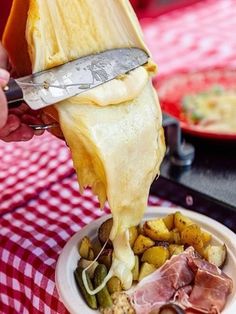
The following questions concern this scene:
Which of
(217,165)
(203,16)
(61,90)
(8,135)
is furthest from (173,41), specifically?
(61,90)

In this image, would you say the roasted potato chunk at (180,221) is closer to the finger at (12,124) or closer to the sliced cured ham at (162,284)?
the sliced cured ham at (162,284)

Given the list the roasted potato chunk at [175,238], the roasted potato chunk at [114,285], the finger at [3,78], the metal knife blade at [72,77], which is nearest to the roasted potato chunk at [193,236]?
the roasted potato chunk at [175,238]

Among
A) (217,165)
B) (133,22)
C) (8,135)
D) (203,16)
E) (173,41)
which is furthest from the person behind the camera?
(203,16)

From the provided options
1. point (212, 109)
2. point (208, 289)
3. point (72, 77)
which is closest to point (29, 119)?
point (72, 77)

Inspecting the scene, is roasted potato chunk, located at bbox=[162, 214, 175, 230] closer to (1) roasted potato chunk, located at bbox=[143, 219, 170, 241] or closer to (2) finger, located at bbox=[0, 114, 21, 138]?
(1) roasted potato chunk, located at bbox=[143, 219, 170, 241]

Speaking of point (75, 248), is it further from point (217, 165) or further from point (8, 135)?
point (217, 165)
